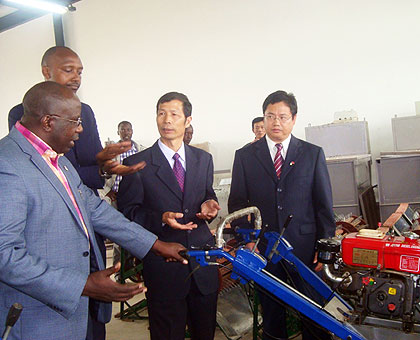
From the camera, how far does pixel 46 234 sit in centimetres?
138

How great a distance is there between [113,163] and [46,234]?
0.70 m

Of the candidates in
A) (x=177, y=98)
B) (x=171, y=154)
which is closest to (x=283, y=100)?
(x=177, y=98)

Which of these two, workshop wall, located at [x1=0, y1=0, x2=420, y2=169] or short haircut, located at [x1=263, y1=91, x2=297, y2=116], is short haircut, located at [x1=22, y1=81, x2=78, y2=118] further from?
workshop wall, located at [x1=0, y1=0, x2=420, y2=169]

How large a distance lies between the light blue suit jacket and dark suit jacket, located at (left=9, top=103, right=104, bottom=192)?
54 centimetres

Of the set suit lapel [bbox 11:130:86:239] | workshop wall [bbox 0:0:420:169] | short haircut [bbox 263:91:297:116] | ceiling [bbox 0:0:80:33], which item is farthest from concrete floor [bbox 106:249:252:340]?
ceiling [bbox 0:0:80:33]

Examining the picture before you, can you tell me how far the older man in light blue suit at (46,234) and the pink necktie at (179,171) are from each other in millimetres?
685

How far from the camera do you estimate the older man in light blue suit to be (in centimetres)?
128

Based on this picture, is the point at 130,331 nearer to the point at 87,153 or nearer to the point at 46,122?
the point at 87,153

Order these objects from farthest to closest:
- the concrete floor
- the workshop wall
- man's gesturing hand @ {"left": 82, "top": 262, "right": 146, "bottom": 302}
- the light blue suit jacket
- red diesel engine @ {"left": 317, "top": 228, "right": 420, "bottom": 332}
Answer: the workshop wall
the concrete floor
red diesel engine @ {"left": 317, "top": 228, "right": 420, "bottom": 332}
man's gesturing hand @ {"left": 82, "top": 262, "right": 146, "bottom": 302}
the light blue suit jacket

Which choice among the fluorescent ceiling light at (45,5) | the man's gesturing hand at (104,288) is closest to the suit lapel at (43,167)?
the man's gesturing hand at (104,288)

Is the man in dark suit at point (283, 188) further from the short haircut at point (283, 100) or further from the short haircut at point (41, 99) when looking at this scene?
the short haircut at point (41, 99)

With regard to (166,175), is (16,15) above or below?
above

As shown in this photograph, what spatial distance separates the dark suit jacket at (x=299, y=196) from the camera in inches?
95.1

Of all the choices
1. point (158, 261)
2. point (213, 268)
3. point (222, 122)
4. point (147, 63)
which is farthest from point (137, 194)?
point (147, 63)
